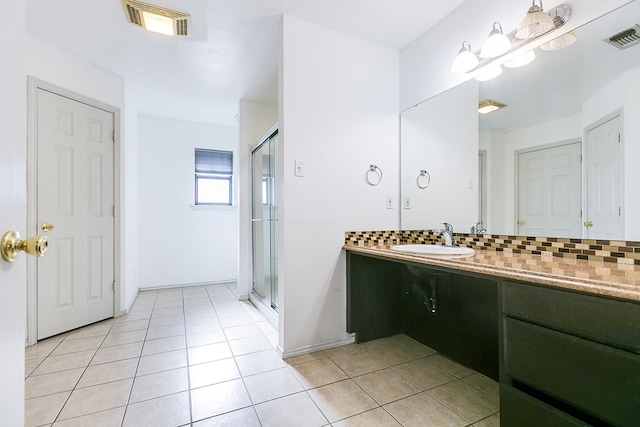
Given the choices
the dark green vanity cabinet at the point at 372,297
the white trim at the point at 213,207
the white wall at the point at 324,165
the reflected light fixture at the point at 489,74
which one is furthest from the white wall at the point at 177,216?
the reflected light fixture at the point at 489,74

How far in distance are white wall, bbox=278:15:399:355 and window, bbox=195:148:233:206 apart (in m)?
2.70

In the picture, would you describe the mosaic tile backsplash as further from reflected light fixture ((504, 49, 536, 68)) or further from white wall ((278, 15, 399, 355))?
reflected light fixture ((504, 49, 536, 68))

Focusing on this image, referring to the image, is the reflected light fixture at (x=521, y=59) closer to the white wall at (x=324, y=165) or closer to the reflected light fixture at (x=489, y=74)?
the reflected light fixture at (x=489, y=74)

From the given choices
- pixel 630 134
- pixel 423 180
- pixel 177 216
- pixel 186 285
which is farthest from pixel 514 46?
pixel 186 285

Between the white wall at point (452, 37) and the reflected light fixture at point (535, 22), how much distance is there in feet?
0.17

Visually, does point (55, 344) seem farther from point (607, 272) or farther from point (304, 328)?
point (607, 272)

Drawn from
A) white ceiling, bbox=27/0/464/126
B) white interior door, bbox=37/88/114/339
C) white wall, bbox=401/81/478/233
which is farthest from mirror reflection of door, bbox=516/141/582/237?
white interior door, bbox=37/88/114/339

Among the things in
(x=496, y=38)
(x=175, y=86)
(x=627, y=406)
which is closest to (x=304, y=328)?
(x=627, y=406)

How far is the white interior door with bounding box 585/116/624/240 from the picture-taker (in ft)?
4.22

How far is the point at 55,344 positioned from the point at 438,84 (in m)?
3.62

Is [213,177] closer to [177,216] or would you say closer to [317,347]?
[177,216]

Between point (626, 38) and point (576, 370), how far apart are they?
144cm

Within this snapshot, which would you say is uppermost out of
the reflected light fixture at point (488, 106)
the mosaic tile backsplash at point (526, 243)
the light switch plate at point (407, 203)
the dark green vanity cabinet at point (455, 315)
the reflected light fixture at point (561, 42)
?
the reflected light fixture at point (561, 42)

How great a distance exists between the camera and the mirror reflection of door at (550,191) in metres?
1.46
